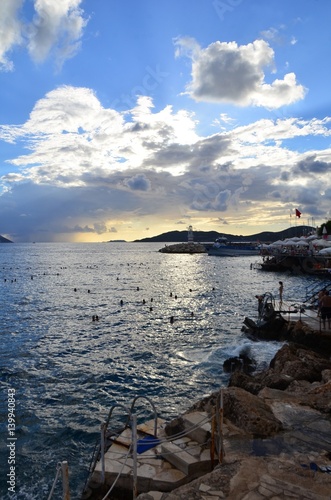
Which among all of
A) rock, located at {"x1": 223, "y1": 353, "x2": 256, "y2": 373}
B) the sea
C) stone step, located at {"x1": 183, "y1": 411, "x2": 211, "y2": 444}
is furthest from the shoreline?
rock, located at {"x1": 223, "y1": 353, "x2": 256, "y2": 373}

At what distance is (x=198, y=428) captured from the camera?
834 cm

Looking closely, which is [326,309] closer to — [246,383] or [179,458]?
[246,383]

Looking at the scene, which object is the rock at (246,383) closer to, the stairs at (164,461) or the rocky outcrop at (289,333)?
the stairs at (164,461)

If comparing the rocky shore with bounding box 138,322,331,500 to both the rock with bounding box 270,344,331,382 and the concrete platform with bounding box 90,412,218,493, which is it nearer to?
the concrete platform with bounding box 90,412,218,493

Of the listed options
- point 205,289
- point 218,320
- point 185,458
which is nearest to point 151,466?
point 185,458

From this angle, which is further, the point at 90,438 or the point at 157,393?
the point at 157,393

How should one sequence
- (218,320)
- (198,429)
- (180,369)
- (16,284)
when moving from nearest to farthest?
1. (198,429)
2. (180,369)
3. (218,320)
4. (16,284)

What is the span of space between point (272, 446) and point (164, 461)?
2388mm

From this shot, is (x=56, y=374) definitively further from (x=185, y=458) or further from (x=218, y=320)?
(x=218, y=320)

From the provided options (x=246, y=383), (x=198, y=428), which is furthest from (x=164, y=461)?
(x=246, y=383)

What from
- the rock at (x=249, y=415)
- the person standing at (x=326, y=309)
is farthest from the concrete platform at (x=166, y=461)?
the person standing at (x=326, y=309)

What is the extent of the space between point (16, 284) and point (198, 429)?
59.6m

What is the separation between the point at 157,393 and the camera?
53.5ft

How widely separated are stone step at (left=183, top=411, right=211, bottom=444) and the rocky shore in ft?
1.20
